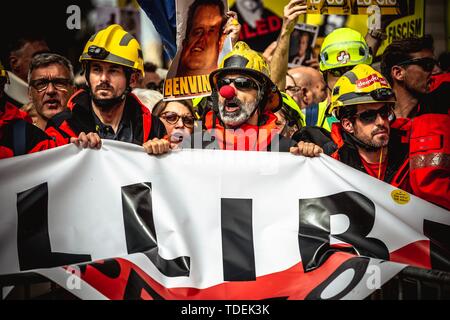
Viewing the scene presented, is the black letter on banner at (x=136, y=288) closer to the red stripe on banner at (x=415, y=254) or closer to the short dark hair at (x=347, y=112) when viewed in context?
the red stripe on banner at (x=415, y=254)

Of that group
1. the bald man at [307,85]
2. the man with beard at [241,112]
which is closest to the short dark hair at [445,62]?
the bald man at [307,85]

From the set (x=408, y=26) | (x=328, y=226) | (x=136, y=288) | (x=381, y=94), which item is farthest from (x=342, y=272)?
(x=408, y=26)

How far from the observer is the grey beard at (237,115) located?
528 centimetres

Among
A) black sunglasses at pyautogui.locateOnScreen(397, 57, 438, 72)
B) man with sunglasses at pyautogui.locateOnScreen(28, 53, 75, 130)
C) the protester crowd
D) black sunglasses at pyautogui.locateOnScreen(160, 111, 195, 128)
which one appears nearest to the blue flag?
the protester crowd

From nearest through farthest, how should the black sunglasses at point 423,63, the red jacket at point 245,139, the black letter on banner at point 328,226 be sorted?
the black letter on banner at point 328,226 < the red jacket at point 245,139 < the black sunglasses at point 423,63

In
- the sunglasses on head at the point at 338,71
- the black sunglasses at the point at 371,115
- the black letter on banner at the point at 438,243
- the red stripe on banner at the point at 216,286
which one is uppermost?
the sunglasses on head at the point at 338,71

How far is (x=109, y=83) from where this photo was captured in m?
5.71

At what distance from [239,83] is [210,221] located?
121 centimetres

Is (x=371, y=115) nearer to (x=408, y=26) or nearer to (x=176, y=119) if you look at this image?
(x=176, y=119)

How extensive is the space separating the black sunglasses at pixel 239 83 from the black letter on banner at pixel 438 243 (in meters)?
1.64

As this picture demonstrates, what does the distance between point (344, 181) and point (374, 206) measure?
0.26m

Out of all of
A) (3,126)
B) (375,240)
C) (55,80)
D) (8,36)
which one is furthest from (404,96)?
(8,36)
